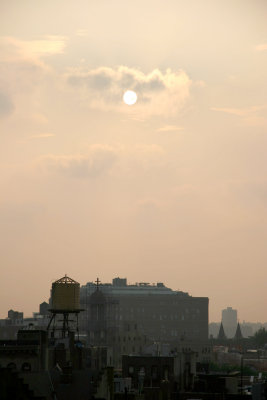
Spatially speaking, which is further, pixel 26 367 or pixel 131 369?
pixel 131 369

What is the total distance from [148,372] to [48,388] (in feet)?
152

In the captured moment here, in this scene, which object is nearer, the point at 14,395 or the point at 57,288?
the point at 14,395

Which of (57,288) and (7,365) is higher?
(57,288)

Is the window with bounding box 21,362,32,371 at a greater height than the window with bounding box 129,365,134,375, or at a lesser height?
lesser

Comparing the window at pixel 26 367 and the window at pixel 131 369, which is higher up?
the window at pixel 131 369

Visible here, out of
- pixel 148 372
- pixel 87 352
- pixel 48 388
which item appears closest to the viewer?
pixel 48 388

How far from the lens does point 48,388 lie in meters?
71.4

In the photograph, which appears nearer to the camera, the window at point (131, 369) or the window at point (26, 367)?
the window at point (26, 367)

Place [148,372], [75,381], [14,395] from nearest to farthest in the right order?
[14,395] < [75,381] < [148,372]

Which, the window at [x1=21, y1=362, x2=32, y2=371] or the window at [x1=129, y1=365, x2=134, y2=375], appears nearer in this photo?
the window at [x1=21, y1=362, x2=32, y2=371]

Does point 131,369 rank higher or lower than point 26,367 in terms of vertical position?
higher

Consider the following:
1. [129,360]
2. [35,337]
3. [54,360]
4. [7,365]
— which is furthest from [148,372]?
[7,365]

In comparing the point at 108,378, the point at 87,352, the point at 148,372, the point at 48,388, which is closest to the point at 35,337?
the point at 108,378

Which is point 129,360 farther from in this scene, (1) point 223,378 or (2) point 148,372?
(1) point 223,378
